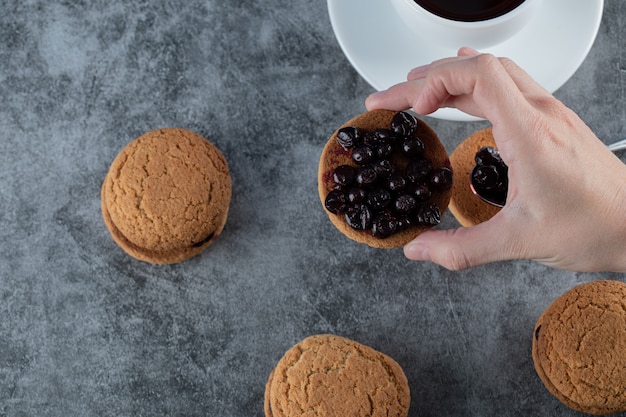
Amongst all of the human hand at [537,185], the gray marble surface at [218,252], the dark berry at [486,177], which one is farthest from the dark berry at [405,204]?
the gray marble surface at [218,252]

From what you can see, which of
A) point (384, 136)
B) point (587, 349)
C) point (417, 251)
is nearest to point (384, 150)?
point (384, 136)

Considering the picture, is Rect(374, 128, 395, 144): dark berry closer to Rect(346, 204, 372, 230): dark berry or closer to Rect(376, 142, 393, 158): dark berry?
Rect(376, 142, 393, 158): dark berry

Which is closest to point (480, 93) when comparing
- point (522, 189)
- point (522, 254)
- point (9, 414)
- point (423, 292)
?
point (522, 189)

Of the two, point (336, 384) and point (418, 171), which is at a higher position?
point (418, 171)

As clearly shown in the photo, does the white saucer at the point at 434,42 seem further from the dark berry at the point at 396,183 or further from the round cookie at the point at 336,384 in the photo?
the round cookie at the point at 336,384

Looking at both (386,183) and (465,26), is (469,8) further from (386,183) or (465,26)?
(386,183)

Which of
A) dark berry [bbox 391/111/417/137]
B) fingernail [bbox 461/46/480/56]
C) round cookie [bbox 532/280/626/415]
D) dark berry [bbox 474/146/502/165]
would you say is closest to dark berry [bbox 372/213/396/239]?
dark berry [bbox 391/111/417/137]
